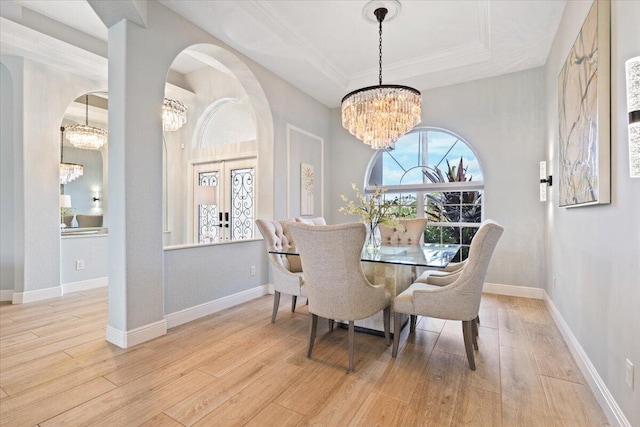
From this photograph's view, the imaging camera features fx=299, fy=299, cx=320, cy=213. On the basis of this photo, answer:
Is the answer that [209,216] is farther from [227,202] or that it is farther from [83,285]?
[83,285]

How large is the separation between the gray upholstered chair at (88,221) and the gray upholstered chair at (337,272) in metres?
4.90

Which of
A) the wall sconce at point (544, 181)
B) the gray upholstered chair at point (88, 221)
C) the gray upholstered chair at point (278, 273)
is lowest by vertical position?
the gray upholstered chair at point (278, 273)

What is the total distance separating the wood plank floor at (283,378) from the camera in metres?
1.67

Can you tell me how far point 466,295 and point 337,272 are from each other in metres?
0.93

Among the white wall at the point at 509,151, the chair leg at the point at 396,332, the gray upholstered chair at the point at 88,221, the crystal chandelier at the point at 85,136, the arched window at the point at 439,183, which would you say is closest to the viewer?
the chair leg at the point at 396,332

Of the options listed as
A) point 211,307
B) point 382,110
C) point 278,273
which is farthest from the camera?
point 211,307

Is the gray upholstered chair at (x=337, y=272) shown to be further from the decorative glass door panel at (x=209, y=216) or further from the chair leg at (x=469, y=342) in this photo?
the decorative glass door panel at (x=209, y=216)

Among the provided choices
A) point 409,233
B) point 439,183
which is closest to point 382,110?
point 409,233

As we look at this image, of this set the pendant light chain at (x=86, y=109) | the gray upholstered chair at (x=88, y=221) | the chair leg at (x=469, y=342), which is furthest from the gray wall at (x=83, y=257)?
the chair leg at (x=469, y=342)

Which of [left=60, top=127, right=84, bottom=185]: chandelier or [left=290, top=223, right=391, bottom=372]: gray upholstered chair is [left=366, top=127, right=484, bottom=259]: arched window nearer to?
[left=290, top=223, right=391, bottom=372]: gray upholstered chair

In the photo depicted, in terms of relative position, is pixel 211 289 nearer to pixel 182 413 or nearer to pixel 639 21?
pixel 182 413

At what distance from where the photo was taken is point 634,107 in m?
1.07

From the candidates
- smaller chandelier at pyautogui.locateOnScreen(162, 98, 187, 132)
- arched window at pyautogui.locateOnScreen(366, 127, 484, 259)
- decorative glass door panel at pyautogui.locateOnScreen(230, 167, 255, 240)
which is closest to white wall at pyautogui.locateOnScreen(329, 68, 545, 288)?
arched window at pyautogui.locateOnScreen(366, 127, 484, 259)

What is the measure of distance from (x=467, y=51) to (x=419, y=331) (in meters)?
3.42
